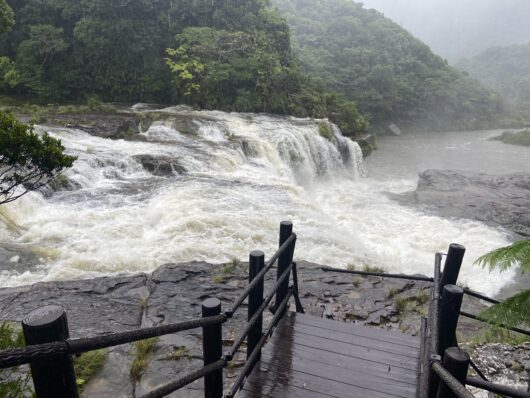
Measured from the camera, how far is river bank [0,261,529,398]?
3.74 meters

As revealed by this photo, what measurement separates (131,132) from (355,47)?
36.3 m

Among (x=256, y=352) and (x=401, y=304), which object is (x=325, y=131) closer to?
(x=401, y=304)

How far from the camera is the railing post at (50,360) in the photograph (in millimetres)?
1128

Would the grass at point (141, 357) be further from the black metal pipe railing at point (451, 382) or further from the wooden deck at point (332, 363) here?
the black metal pipe railing at point (451, 382)

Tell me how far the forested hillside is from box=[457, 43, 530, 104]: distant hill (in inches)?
868

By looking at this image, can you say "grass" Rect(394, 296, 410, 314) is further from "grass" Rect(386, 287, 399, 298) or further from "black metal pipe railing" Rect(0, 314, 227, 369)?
"black metal pipe railing" Rect(0, 314, 227, 369)

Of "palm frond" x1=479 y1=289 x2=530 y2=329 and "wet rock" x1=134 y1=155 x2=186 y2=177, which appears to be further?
"wet rock" x1=134 y1=155 x2=186 y2=177

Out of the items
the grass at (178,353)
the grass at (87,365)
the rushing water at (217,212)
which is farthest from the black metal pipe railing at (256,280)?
the rushing water at (217,212)

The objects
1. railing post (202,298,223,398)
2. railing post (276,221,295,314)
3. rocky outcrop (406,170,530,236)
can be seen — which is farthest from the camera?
rocky outcrop (406,170,530,236)

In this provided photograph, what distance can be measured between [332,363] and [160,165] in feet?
29.6

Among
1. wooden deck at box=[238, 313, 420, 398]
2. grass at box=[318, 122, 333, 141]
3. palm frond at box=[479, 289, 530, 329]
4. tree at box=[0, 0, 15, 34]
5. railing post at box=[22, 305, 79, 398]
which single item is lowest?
wooden deck at box=[238, 313, 420, 398]

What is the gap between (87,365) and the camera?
11.7 ft

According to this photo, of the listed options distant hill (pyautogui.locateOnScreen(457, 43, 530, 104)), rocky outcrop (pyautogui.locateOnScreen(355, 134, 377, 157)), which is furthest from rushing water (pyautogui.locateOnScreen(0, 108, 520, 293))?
distant hill (pyautogui.locateOnScreen(457, 43, 530, 104))

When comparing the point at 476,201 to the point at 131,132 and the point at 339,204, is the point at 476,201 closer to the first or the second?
the point at 339,204
